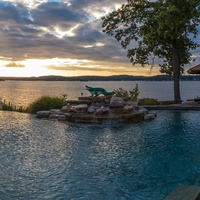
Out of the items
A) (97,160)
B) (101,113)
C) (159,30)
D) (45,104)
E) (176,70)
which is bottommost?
(97,160)

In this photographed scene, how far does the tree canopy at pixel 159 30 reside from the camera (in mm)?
22688

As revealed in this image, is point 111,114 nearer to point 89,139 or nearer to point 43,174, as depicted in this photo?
point 89,139

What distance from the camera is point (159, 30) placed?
75.8ft

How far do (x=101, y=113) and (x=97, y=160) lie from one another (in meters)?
8.23

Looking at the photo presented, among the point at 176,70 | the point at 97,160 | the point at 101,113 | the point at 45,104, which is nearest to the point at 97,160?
the point at 97,160

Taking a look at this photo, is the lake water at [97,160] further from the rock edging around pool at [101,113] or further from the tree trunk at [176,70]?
the tree trunk at [176,70]

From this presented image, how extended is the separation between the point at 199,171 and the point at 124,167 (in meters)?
2.13

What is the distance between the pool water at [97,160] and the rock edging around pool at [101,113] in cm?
143

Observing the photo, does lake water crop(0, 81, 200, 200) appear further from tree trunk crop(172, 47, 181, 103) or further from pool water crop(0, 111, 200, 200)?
tree trunk crop(172, 47, 181, 103)

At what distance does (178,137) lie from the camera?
13.1m

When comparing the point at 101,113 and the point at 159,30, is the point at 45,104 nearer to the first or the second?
the point at 101,113

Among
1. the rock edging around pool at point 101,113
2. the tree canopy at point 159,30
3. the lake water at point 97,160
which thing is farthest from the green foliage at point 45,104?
the tree canopy at point 159,30

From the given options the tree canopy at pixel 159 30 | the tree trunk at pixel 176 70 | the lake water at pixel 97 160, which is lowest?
the lake water at pixel 97 160

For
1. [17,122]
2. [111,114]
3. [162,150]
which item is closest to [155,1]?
[111,114]
